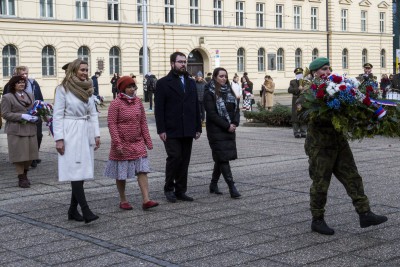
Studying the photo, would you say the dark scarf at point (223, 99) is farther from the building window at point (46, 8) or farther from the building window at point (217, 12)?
the building window at point (217, 12)

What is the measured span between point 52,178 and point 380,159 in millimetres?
5728

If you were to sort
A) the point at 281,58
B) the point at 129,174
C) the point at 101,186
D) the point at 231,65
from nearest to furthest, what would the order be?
1. the point at 129,174
2. the point at 101,186
3. the point at 231,65
4. the point at 281,58

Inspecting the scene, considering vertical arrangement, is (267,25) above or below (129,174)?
above

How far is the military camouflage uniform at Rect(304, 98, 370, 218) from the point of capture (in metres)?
7.18

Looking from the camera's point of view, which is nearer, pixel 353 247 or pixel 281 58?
pixel 353 247

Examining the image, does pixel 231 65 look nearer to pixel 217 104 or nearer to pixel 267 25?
Answer: pixel 267 25

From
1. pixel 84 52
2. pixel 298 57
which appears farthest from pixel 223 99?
pixel 298 57

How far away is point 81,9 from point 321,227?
41.0m

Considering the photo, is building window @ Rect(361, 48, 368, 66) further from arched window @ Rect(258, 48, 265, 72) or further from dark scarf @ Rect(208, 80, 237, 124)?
dark scarf @ Rect(208, 80, 237, 124)

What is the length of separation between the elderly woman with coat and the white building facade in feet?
107

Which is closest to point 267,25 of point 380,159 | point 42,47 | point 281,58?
point 281,58

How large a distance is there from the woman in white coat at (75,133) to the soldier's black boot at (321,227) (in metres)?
2.27

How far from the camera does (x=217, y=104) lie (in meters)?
9.55

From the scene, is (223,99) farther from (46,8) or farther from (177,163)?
(46,8)
